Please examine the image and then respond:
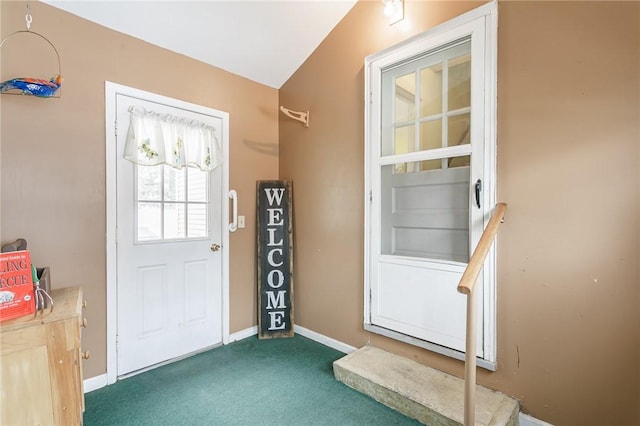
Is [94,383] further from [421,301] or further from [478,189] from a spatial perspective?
[478,189]

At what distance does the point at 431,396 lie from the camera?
1.78 meters

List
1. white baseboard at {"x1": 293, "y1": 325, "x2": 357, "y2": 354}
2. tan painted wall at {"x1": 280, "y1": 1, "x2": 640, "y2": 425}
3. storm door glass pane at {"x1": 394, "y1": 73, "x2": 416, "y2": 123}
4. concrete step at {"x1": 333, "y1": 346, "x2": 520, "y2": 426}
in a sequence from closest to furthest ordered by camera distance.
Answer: tan painted wall at {"x1": 280, "y1": 1, "x2": 640, "y2": 425} → concrete step at {"x1": 333, "y1": 346, "x2": 520, "y2": 426} → storm door glass pane at {"x1": 394, "y1": 73, "x2": 416, "y2": 123} → white baseboard at {"x1": 293, "y1": 325, "x2": 357, "y2": 354}

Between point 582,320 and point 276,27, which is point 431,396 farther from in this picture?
point 276,27

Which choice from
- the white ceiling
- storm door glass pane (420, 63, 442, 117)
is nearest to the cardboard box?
the white ceiling

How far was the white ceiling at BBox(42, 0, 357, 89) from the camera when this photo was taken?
2156mm

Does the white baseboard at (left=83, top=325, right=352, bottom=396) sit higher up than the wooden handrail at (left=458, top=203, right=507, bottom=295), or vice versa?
the wooden handrail at (left=458, top=203, right=507, bottom=295)

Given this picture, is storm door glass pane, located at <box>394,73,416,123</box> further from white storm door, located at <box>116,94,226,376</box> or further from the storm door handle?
white storm door, located at <box>116,94,226,376</box>

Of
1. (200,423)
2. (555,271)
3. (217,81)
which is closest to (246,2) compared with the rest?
(217,81)

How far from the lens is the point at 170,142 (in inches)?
96.9

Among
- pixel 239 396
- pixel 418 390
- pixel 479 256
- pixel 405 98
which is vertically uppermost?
pixel 405 98

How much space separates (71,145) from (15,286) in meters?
1.10

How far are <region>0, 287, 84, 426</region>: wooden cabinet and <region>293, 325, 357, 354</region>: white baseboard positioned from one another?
1.85 m

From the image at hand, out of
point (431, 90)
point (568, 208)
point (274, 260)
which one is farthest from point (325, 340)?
point (431, 90)

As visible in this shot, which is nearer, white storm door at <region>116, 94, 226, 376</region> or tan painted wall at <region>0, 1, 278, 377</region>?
tan painted wall at <region>0, 1, 278, 377</region>
